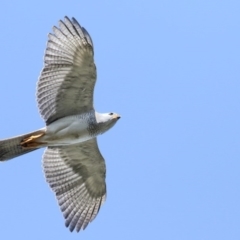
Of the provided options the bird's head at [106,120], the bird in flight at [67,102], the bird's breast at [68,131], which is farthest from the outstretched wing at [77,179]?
the bird's head at [106,120]

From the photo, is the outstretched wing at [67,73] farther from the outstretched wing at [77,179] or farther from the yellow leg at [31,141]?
the outstretched wing at [77,179]

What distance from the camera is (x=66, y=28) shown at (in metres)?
17.8

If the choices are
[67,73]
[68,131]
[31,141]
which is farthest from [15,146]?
[67,73]

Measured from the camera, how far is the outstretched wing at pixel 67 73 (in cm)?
1777

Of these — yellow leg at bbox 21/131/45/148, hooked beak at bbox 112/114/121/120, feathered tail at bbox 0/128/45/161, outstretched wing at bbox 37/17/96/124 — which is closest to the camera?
outstretched wing at bbox 37/17/96/124

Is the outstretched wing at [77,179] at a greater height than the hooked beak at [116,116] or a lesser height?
lesser

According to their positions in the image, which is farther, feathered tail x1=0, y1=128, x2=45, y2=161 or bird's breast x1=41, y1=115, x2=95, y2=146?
bird's breast x1=41, y1=115, x2=95, y2=146

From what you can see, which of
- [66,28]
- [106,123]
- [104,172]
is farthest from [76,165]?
[66,28]

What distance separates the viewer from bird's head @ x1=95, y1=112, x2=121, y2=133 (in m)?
18.1

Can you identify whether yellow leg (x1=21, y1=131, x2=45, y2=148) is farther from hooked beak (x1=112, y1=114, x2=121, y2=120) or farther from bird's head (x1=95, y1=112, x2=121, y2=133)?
A: hooked beak (x1=112, y1=114, x2=121, y2=120)

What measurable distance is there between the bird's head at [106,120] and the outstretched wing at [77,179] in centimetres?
105

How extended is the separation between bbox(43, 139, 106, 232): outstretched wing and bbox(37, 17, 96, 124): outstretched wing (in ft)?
3.94

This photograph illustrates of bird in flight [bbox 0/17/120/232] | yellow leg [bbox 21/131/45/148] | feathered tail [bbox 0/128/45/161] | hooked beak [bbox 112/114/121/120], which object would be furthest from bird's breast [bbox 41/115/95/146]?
hooked beak [bbox 112/114/121/120]

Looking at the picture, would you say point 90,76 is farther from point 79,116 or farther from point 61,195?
point 61,195
